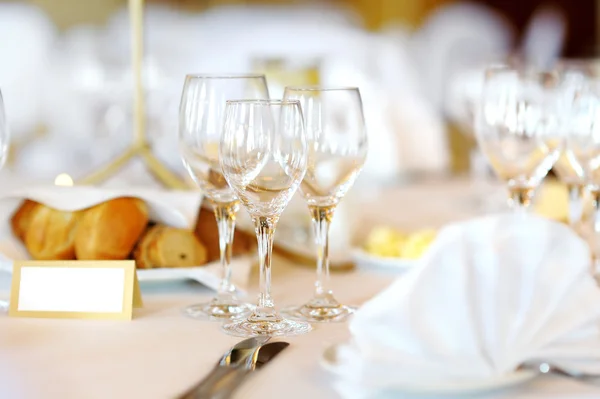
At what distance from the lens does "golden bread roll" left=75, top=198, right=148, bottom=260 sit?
1.00 metres

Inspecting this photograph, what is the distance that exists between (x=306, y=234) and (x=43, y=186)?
47 cm

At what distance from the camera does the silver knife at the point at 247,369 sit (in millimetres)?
688

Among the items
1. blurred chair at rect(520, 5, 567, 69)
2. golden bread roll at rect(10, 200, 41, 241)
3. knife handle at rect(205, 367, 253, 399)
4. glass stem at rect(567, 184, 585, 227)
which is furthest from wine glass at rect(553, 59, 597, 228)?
blurred chair at rect(520, 5, 567, 69)

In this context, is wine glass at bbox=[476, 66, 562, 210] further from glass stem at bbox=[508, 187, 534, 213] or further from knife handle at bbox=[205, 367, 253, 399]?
knife handle at bbox=[205, 367, 253, 399]

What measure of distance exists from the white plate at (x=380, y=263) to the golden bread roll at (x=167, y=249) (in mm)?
271

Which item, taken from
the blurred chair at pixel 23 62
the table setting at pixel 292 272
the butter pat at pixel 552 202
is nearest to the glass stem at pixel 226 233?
the table setting at pixel 292 272

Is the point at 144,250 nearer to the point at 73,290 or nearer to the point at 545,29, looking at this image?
the point at 73,290

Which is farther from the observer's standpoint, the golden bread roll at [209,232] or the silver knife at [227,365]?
the golden bread roll at [209,232]

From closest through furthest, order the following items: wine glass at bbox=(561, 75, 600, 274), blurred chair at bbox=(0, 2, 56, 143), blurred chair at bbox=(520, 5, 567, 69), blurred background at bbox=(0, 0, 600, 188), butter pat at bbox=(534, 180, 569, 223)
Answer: wine glass at bbox=(561, 75, 600, 274)
butter pat at bbox=(534, 180, 569, 223)
blurred background at bbox=(0, 0, 600, 188)
blurred chair at bbox=(0, 2, 56, 143)
blurred chair at bbox=(520, 5, 567, 69)

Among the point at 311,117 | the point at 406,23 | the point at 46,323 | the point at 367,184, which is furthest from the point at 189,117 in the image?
the point at 406,23

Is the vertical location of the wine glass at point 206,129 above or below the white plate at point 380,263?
above

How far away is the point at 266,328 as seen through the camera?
2.90 ft

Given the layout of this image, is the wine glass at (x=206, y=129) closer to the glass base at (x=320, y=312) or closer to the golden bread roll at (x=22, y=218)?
the glass base at (x=320, y=312)

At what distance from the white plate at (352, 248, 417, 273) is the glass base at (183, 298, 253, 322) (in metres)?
0.29
